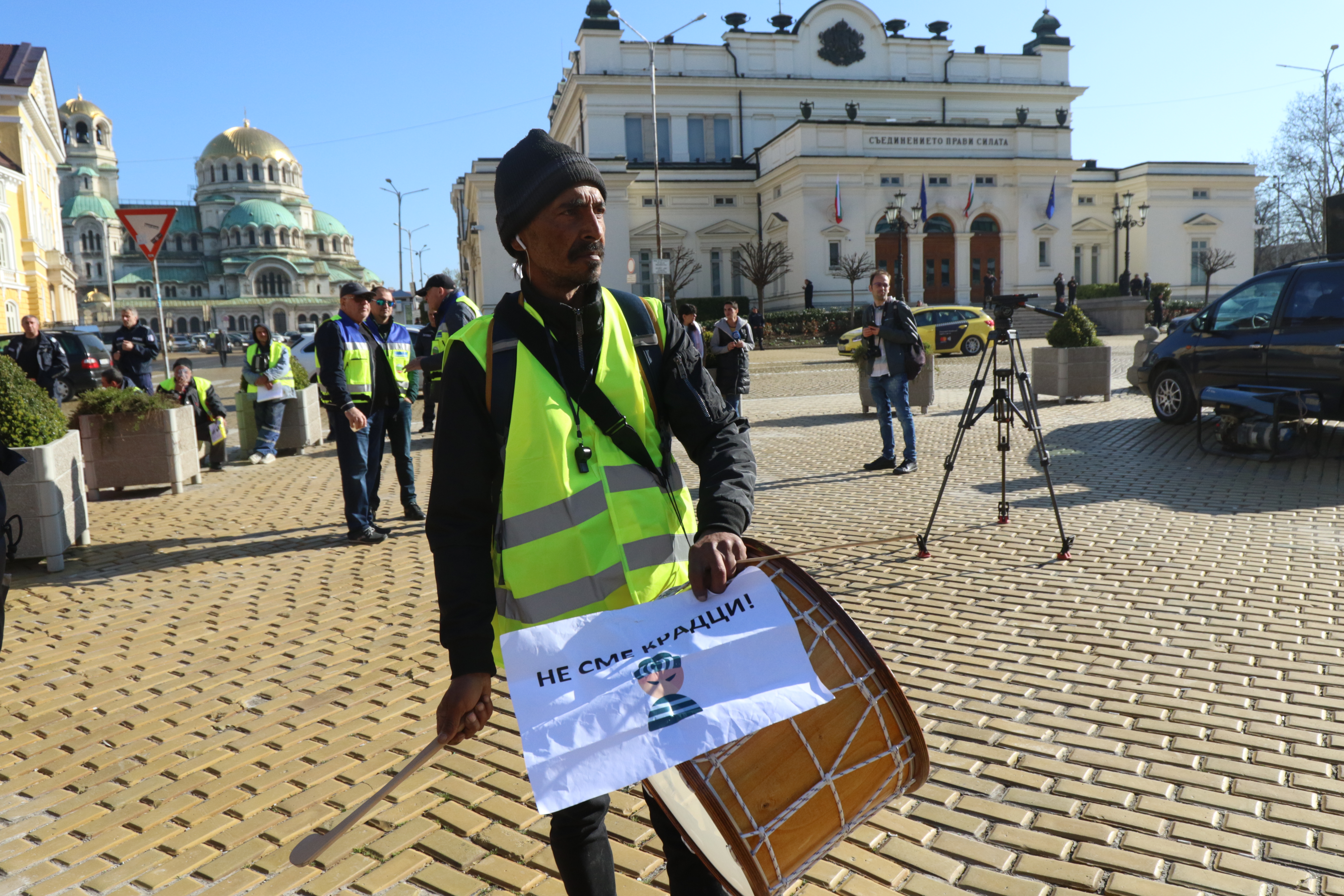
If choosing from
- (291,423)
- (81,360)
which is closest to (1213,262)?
(291,423)

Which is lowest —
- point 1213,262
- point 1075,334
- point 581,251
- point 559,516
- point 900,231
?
point 559,516

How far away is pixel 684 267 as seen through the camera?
5069cm

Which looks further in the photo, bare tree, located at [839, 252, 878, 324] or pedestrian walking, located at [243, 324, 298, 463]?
bare tree, located at [839, 252, 878, 324]

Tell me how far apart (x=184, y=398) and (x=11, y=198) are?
47.3 meters

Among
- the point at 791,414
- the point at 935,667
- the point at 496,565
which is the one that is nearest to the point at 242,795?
the point at 496,565

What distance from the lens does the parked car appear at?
20.4 metres

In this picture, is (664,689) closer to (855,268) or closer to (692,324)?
(692,324)

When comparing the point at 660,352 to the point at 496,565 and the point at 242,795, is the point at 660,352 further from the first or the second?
the point at 242,795

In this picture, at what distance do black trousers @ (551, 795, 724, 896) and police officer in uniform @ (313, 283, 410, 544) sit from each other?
19.3ft

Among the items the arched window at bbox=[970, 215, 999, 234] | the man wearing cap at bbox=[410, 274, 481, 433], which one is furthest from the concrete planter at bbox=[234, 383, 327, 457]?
the arched window at bbox=[970, 215, 999, 234]

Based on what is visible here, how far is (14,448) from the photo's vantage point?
676 centimetres

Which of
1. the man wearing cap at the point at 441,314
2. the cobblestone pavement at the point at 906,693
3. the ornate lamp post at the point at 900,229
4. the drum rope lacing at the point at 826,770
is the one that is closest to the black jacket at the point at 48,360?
the man wearing cap at the point at 441,314

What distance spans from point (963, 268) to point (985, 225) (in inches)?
105

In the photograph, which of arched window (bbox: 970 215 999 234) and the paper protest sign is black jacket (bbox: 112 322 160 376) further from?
arched window (bbox: 970 215 999 234)
